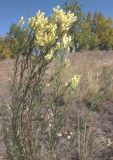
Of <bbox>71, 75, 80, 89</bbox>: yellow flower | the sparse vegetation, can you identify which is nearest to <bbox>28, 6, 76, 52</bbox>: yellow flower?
the sparse vegetation

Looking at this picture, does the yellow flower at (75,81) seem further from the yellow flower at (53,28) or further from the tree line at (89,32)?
the tree line at (89,32)

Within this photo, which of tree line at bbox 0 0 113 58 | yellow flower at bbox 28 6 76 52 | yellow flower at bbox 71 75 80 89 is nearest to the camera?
yellow flower at bbox 28 6 76 52

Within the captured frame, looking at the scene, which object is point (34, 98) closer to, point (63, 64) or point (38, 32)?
point (63, 64)

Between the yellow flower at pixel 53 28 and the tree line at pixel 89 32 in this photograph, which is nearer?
the yellow flower at pixel 53 28

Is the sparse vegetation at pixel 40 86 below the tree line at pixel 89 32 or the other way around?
below

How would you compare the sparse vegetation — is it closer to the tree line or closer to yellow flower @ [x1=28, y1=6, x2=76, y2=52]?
yellow flower @ [x1=28, y1=6, x2=76, y2=52]

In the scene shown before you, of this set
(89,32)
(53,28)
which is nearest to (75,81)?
(53,28)

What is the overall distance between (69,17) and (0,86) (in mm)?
7112

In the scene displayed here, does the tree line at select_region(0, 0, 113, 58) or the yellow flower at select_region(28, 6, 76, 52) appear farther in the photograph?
the tree line at select_region(0, 0, 113, 58)

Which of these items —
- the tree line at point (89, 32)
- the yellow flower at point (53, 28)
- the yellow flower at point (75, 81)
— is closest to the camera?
the yellow flower at point (53, 28)

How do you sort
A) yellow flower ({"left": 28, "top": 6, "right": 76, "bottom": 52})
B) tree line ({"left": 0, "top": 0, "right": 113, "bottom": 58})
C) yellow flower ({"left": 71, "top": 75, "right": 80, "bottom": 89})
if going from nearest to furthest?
yellow flower ({"left": 28, "top": 6, "right": 76, "bottom": 52}) → yellow flower ({"left": 71, "top": 75, "right": 80, "bottom": 89}) → tree line ({"left": 0, "top": 0, "right": 113, "bottom": 58})

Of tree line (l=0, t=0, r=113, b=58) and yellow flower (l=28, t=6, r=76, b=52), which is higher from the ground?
tree line (l=0, t=0, r=113, b=58)

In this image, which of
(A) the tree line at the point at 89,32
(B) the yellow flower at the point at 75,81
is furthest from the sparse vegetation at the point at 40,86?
(A) the tree line at the point at 89,32

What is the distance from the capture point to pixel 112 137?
6.04m
